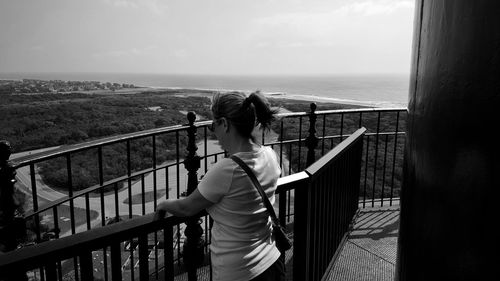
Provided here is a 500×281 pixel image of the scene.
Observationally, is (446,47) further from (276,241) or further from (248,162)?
(276,241)

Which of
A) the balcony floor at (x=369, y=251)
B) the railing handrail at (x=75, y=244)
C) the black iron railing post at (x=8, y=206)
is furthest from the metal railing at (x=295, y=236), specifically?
the black iron railing post at (x=8, y=206)

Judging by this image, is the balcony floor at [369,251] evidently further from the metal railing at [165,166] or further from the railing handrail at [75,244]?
the railing handrail at [75,244]

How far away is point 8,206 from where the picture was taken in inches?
120

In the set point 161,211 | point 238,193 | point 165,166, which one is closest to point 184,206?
point 161,211

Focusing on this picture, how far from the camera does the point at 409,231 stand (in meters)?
1.78

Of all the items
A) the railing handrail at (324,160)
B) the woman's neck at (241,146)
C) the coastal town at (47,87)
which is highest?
the woman's neck at (241,146)

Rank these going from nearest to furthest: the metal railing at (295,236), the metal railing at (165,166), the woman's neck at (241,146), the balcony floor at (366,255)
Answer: the metal railing at (295,236) < the woman's neck at (241,146) < the metal railing at (165,166) < the balcony floor at (366,255)

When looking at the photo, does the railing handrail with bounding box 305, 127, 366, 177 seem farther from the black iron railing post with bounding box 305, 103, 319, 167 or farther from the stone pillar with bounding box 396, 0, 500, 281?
the black iron railing post with bounding box 305, 103, 319, 167

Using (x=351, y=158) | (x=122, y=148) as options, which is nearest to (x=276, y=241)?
(x=351, y=158)

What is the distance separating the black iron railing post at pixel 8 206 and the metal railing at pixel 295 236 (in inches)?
15.0

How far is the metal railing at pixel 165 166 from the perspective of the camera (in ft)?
12.3

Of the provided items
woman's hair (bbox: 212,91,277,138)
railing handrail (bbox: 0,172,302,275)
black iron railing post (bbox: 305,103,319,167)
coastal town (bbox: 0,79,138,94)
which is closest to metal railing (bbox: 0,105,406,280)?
black iron railing post (bbox: 305,103,319,167)

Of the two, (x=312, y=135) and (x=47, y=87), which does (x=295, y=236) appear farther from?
(x=47, y=87)

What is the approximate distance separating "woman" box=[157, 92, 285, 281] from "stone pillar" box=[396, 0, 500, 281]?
26.6 inches
